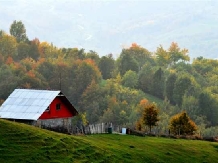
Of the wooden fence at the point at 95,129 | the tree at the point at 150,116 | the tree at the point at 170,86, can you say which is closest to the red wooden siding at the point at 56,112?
the wooden fence at the point at 95,129

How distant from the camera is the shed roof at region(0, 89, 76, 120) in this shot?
6819 cm

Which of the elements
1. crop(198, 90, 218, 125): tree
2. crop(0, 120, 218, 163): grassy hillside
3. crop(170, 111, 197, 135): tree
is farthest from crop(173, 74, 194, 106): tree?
crop(0, 120, 218, 163): grassy hillside

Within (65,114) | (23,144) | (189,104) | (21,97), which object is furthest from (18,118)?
(189,104)

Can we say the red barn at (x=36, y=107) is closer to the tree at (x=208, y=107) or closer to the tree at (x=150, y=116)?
the tree at (x=150, y=116)

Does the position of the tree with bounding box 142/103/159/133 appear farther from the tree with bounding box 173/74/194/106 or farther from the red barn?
the tree with bounding box 173/74/194/106

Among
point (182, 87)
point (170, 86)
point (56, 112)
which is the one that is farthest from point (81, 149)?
point (170, 86)

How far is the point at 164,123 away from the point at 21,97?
8803cm

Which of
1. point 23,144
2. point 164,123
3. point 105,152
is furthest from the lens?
point 164,123

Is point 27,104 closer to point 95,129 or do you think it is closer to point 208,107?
point 95,129

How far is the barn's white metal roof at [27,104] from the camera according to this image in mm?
68188

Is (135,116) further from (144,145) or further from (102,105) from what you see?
(144,145)

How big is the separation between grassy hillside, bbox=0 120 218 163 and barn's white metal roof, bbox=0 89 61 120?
33.2ft

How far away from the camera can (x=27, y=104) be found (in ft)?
228

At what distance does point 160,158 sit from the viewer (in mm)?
55375
